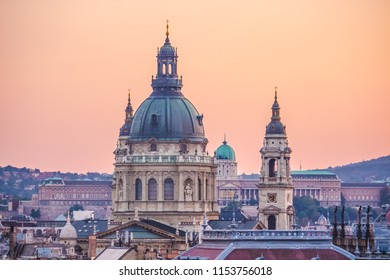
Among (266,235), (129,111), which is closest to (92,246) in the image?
(129,111)

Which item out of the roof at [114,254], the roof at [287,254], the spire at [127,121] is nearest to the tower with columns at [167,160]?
the spire at [127,121]

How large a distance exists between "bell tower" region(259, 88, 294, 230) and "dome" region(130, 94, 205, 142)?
16.0ft

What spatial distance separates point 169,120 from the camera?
163m

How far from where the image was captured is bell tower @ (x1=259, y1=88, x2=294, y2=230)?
163 metres

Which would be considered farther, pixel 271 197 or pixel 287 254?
pixel 271 197

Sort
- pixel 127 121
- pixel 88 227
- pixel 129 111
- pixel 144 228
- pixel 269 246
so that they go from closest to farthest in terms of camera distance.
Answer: pixel 269 246 < pixel 144 228 < pixel 88 227 < pixel 127 121 < pixel 129 111

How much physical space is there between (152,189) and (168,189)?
113cm

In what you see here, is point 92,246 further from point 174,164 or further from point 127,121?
point 127,121

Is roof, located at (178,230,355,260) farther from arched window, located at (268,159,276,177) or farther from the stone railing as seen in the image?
arched window, located at (268,159,276,177)

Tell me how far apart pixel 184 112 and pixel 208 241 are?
7238 centimetres

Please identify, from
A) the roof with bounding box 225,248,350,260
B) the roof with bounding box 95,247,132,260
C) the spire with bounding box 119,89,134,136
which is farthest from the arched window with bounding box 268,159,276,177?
the roof with bounding box 225,248,350,260

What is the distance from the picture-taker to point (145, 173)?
536 ft
